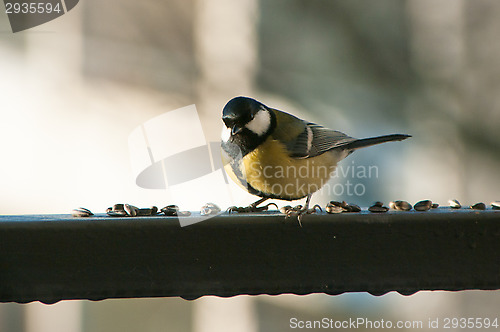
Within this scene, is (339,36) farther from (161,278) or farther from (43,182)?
(161,278)

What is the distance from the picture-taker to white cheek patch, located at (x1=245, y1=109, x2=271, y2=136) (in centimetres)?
233

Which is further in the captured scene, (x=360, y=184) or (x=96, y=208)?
(x=360, y=184)

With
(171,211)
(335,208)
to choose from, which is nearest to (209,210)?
(171,211)

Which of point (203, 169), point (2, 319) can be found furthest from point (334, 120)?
point (2, 319)

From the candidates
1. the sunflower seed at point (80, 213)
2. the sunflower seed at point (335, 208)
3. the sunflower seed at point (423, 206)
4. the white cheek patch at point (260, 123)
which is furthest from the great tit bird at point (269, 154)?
the sunflower seed at point (80, 213)

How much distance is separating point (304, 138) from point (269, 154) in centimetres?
26

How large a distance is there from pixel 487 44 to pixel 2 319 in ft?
13.8

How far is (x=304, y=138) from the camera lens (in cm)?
245

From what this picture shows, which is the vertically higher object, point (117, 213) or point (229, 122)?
point (229, 122)

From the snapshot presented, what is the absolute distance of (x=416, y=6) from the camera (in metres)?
4.57

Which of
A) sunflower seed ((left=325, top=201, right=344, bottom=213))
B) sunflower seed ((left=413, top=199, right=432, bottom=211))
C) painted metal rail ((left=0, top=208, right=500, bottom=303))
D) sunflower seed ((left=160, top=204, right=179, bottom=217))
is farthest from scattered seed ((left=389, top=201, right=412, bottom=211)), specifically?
sunflower seed ((left=160, top=204, right=179, bottom=217))

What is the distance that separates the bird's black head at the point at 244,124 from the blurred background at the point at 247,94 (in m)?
1.39

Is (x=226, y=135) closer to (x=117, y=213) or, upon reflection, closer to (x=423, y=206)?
(x=117, y=213)

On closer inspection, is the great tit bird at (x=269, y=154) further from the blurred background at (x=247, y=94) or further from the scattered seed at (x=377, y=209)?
the blurred background at (x=247, y=94)
